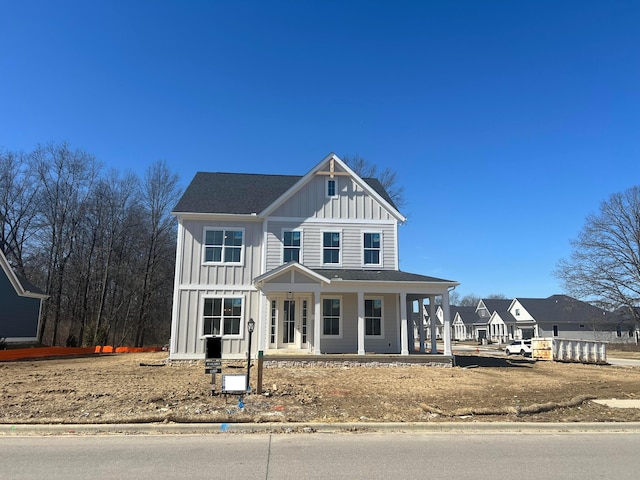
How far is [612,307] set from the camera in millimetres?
41688

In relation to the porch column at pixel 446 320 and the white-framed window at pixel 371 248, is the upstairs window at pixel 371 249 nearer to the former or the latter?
the white-framed window at pixel 371 248

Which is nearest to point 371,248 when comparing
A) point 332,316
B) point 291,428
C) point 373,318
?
point 373,318

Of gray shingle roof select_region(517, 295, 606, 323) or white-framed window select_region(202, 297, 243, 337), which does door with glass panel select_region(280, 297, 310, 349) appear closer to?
white-framed window select_region(202, 297, 243, 337)

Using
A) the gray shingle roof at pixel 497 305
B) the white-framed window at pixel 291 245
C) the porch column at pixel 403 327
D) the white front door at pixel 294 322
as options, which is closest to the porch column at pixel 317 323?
the white front door at pixel 294 322

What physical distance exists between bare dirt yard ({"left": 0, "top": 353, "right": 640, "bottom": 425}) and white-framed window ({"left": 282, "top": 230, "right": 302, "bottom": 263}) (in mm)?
5975

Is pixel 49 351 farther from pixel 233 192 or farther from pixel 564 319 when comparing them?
pixel 564 319

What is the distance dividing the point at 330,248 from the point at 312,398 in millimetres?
10809

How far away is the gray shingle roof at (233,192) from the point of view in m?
20.0

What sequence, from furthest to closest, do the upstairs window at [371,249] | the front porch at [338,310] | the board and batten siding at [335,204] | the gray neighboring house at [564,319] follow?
the gray neighboring house at [564,319] < the upstairs window at [371,249] < the board and batten siding at [335,204] < the front porch at [338,310]

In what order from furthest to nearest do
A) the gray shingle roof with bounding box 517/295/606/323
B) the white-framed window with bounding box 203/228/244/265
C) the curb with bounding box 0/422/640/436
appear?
the gray shingle roof with bounding box 517/295/606/323 < the white-framed window with bounding box 203/228/244/265 < the curb with bounding box 0/422/640/436

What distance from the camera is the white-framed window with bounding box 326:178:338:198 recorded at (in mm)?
20688

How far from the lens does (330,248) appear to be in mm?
20188

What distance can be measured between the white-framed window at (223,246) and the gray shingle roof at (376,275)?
3.74 metres

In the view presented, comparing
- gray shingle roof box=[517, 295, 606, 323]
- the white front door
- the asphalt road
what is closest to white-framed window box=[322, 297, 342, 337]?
the white front door
